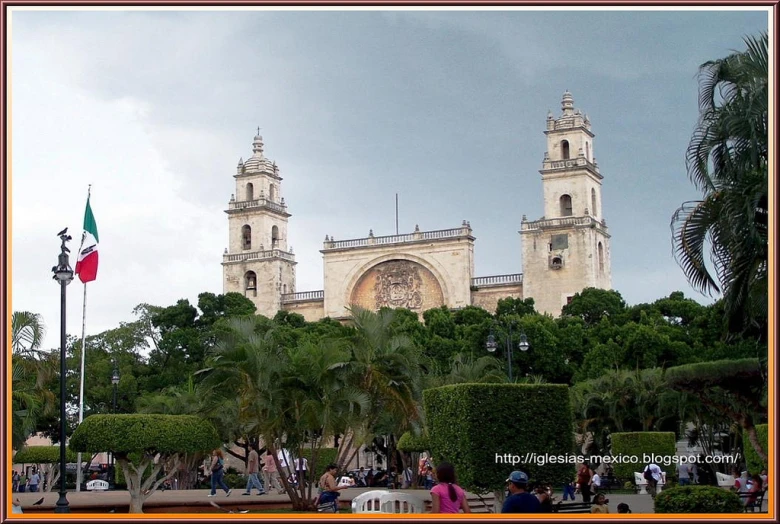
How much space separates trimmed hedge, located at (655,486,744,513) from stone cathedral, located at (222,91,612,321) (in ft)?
151

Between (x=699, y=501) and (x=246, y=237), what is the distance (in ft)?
192

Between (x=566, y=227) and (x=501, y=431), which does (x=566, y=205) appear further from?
(x=501, y=431)

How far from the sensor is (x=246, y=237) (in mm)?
67750

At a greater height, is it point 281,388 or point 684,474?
point 281,388

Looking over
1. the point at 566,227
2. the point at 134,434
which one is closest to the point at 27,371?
the point at 134,434

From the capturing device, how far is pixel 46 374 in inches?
858

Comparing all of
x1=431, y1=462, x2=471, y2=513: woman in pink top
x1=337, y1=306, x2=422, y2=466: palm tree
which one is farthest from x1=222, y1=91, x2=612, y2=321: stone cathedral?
x1=431, y1=462, x2=471, y2=513: woman in pink top

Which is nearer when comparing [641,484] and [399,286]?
[641,484]

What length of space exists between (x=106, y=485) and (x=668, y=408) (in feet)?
55.0

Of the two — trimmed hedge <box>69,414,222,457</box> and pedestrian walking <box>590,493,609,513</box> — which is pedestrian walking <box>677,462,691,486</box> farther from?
pedestrian walking <box>590,493,609,513</box>

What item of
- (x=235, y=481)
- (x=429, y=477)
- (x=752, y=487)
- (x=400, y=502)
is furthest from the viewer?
(x=235, y=481)

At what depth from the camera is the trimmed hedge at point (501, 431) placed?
1577 cm

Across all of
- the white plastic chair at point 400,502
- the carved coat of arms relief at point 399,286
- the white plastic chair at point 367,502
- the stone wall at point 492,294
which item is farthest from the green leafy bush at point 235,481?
the carved coat of arms relief at point 399,286

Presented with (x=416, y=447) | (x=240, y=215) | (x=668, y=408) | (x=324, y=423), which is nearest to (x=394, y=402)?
(x=324, y=423)
